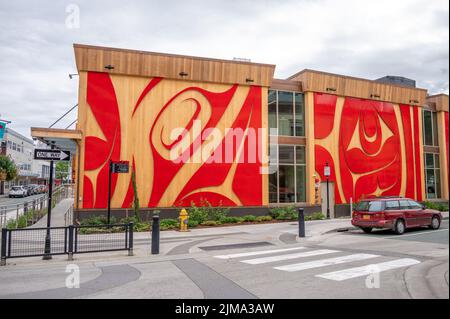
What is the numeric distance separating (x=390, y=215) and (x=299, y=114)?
10490 millimetres

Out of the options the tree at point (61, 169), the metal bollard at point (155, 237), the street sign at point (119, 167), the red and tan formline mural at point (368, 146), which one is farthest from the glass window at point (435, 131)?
the tree at point (61, 169)

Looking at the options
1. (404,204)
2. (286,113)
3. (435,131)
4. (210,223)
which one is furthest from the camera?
(435,131)

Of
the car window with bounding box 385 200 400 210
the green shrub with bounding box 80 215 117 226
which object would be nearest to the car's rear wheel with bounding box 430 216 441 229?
the car window with bounding box 385 200 400 210

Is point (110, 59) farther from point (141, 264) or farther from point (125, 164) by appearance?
point (141, 264)

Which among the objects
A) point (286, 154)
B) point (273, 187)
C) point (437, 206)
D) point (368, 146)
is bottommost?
point (437, 206)

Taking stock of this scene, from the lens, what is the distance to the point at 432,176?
30891 millimetres

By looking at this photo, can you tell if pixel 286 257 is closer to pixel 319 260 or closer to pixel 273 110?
pixel 319 260

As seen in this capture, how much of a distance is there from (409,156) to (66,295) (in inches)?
1080

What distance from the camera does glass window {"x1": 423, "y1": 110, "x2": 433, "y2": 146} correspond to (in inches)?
1229

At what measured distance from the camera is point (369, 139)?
88.4ft

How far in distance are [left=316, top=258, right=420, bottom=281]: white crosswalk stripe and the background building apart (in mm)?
12592

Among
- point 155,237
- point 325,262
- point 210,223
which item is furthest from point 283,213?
point 325,262

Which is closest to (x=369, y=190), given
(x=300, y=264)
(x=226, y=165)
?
(x=226, y=165)

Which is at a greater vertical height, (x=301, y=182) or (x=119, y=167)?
(x=119, y=167)
